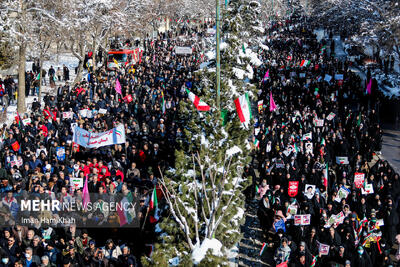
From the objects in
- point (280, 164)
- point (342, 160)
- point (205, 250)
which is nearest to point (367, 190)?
point (280, 164)

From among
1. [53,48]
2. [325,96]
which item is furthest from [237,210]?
[53,48]

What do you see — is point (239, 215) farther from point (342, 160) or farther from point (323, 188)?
point (342, 160)

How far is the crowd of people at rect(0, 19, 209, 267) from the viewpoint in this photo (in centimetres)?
948

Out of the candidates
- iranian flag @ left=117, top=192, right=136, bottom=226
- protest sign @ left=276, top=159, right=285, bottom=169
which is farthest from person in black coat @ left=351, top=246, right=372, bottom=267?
iranian flag @ left=117, top=192, right=136, bottom=226

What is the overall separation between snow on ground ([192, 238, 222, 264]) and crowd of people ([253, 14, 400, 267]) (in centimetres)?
343

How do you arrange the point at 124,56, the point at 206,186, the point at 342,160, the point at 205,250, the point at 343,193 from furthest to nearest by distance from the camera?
the point at 124,56 < the point at 342,160 < the point at 343,193 < the point at 206,186 < the point at 205,250

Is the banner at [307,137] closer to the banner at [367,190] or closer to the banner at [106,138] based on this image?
the banner at [367,190]

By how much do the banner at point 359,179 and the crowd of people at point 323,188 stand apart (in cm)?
3

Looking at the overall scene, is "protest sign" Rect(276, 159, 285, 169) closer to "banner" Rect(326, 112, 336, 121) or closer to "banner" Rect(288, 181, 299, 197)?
"banner" Rect(288, 181, 299, 197)

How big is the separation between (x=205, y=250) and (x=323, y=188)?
23.3 feet

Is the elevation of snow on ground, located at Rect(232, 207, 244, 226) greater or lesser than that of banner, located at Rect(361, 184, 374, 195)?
greater

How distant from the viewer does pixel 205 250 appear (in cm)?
655

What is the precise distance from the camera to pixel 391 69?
38.5 metres

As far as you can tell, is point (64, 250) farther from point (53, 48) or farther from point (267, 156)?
point (53, 48)
